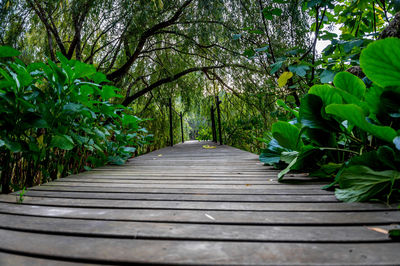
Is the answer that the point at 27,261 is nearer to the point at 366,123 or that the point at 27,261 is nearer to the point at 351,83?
the point at 366,123

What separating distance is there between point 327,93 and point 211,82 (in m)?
4.16

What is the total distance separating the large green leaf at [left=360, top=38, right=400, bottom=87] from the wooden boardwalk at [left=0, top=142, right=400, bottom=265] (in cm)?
49

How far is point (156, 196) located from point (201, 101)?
14.0ft

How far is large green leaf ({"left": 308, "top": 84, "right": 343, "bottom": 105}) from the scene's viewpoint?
41.1 inches

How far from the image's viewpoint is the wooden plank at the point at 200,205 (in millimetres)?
775

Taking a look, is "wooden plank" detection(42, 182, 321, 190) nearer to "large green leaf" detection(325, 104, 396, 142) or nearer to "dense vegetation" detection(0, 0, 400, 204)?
"dense vegetation" detection(0, 0, 400, 204)

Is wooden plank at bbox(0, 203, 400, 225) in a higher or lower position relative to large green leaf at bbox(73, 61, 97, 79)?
lower

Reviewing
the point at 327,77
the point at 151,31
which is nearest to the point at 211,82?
the point at 151,31

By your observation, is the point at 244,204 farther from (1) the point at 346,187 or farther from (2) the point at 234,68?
(2) the point at 234,68

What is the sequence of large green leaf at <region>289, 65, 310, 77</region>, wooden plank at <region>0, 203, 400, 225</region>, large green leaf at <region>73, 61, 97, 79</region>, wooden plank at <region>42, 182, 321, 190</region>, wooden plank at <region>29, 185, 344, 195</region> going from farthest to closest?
1. large green leaf at <region>289, 65, 310, 77</region>
2. large green leaf at <region>73, 61, 97, 79</region>
3. wooden plank at <region>42, 182, 321, 190</region>
4. wooden plank at <region>29, 185, 344, 195</region>
5. wooden plank at <region>0, 203, 400, 225</region>

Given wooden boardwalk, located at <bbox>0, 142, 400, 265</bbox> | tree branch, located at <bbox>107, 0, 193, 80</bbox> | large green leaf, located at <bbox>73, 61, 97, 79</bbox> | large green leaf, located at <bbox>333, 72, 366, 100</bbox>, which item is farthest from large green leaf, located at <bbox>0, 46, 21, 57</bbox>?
tree branch, located at <bbox>107, 0, 193, 80</bbox>

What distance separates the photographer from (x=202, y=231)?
Answer: 61cm

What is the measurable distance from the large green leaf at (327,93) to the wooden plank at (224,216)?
22.3 inches

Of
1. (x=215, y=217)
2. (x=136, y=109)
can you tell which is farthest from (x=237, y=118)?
(x=215, y=217)
